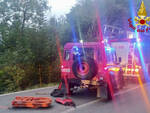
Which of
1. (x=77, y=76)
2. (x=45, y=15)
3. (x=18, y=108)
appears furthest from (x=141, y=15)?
(x=18, y=108)

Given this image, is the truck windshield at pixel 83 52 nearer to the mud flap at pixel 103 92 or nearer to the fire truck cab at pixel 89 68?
the fire truck cab at pixel 89 68

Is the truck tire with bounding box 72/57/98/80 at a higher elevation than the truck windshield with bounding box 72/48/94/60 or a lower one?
lower

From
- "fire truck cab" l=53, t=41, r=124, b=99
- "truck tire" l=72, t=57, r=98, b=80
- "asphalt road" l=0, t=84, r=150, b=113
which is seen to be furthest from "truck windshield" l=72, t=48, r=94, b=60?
"asphalt road" l=0, t=84, r=150, b=113

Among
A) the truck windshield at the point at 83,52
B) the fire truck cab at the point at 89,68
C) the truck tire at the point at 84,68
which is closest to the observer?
the truck tire at the point at 84,68

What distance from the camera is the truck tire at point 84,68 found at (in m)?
6.61

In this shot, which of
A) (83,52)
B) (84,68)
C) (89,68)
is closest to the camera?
(89,68)

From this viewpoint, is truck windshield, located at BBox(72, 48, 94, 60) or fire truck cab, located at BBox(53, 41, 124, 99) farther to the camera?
truck windshield, located at BBox(72, 48, 94, 60)

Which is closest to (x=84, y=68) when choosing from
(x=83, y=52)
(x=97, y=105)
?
(x=83, y=52)

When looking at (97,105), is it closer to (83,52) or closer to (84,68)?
(84,68)

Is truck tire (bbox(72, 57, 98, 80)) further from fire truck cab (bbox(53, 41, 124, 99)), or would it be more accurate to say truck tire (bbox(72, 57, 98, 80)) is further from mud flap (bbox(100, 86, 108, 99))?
mud flap (bbox(100, 86, 108, 99))

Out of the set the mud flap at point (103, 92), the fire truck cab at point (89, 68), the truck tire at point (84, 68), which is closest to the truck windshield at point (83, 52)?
the fire truck cab at point (89, 68)

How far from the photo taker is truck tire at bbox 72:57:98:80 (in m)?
6.61

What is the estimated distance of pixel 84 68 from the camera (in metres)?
6.78

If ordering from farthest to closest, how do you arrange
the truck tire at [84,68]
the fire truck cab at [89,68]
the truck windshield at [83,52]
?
the truck windshield at [83,52] < the fire truck cab at [89,68] < the truck tire at [84,68]
